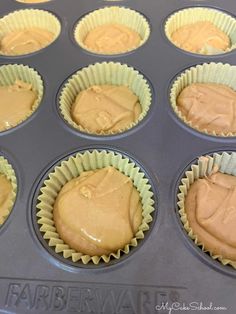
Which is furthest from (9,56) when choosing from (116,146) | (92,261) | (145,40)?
(92,261)

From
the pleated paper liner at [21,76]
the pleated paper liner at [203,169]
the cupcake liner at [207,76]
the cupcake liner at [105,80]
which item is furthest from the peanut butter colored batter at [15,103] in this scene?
the pleated paper liner at [203,169]

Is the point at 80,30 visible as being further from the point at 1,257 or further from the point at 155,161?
the point at 1,257

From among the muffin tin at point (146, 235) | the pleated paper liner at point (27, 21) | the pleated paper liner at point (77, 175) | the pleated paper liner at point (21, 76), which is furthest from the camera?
the pleated paper liner at point (27, 21)

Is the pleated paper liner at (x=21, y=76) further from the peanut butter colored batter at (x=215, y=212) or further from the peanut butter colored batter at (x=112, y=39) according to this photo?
the peanut butter colored batter at (x=215, y=212)

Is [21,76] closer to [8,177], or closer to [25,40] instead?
[25,40]

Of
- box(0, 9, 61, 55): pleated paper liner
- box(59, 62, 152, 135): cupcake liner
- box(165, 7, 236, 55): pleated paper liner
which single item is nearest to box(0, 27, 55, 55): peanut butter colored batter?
box(0, 9, 61, 55): pleated paper liner
